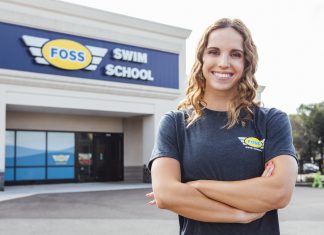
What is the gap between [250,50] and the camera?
2.22 m

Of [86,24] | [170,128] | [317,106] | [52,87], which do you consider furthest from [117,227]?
[317,106]

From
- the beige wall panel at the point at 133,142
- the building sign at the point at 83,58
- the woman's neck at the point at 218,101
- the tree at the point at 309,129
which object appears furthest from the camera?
the tree at the point at 309,129

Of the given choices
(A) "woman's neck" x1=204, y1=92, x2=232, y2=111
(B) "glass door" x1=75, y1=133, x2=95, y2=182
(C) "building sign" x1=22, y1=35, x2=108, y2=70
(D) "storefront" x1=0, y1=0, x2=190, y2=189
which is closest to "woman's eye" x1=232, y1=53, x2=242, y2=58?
(A) "woman's neck" x1=204, y1=92, x2=232, y2=111

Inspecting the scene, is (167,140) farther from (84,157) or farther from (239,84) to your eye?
(84,157)

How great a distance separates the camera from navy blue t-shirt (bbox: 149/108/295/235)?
6.73ft

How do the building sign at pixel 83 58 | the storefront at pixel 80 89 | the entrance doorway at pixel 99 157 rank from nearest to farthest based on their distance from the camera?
1. the building sign at pixel 83 58
2. the storefront at pixel 80 89
3. the entrance doorway at pixel 99 157

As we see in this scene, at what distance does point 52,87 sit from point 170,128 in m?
16.9

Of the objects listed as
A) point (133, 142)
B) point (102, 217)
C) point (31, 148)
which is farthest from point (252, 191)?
point (133, 142)

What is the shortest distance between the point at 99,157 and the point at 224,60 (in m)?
21.4

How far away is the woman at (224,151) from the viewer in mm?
2037

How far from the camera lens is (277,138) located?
2.16 metres

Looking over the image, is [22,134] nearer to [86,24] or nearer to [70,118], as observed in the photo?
[70,118]

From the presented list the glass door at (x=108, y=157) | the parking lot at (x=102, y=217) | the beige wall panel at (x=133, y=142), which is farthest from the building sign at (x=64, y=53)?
the parking lot at (x=102, y=217)

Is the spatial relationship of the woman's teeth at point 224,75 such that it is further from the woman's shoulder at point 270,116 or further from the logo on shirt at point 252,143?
the logo on shirt at point 252,143
